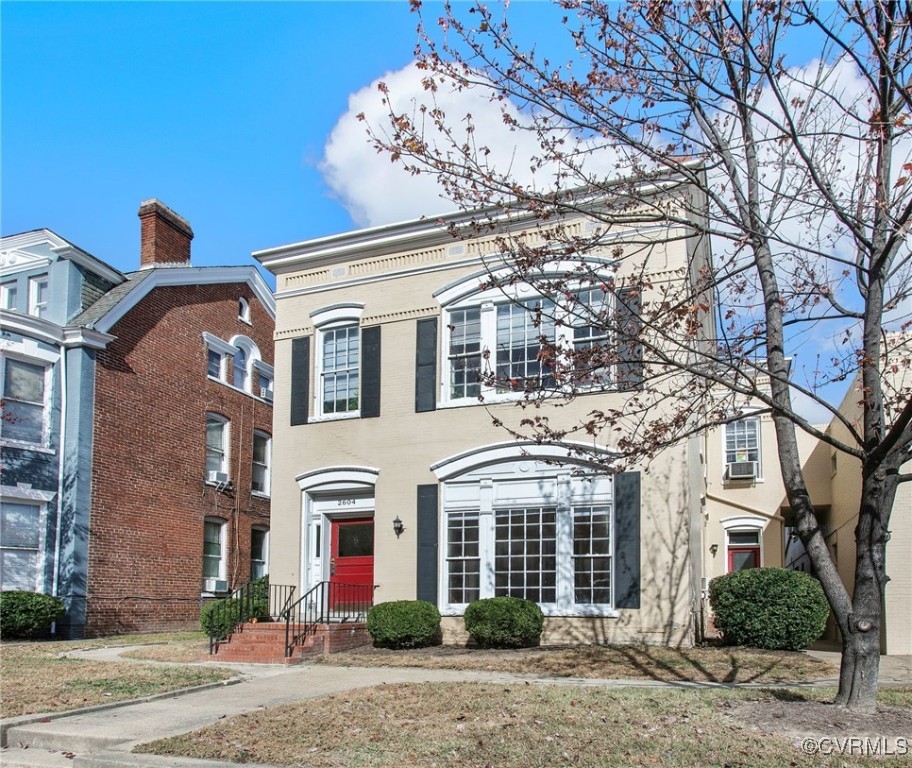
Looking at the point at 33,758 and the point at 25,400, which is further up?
the point at 25,400

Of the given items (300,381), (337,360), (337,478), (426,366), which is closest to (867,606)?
(426,366)

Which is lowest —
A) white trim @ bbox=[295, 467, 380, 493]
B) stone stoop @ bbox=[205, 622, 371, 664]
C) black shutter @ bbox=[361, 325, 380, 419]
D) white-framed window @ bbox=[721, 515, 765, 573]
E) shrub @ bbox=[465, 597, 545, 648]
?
stone stoop @ bbox=[205, 622, 371, 664]

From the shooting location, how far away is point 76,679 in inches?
466

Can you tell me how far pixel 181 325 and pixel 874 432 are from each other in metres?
19.7

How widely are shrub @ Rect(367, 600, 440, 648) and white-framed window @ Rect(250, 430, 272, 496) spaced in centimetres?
1218

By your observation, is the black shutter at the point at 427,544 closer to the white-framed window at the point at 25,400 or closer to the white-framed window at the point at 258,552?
the white-framed window at the point at 25,400

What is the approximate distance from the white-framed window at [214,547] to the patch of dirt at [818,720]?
18650 millimetres

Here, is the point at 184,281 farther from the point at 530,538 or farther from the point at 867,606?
the point at 867,606

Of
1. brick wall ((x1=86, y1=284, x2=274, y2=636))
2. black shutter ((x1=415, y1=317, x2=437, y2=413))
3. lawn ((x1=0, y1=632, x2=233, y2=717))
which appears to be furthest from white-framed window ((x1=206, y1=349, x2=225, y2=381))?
lawn ((x1=0, y1=632, x2=233, y2=717))

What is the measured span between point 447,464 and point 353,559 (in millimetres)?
2870

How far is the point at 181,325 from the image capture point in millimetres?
24547

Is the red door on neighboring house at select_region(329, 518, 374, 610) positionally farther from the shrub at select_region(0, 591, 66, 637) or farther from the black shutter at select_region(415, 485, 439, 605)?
the shrub at select_region(0, 591, 66, 637)

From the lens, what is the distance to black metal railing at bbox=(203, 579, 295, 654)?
1553 cm

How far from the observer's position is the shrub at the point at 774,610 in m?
14.0
